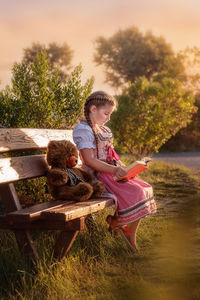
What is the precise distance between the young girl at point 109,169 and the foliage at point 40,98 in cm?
117

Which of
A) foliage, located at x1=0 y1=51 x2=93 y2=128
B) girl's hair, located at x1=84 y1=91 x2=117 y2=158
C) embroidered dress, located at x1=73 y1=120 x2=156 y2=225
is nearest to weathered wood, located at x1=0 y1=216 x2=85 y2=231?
embroidered dress, located at x1=73 y1=120 x2=156 y2=225

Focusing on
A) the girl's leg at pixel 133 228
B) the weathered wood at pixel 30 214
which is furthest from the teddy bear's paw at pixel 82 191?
the girl's leg at pixel 133 228

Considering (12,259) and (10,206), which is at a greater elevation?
(10,206)

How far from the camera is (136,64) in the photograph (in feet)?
116

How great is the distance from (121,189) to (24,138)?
3.37ft

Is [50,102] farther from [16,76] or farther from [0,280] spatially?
[0,280]

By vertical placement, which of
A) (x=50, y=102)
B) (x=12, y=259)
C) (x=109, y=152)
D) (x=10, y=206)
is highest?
(x=50, y=102)

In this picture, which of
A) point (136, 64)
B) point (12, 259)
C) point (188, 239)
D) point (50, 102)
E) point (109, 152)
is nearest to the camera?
point (12, 259)

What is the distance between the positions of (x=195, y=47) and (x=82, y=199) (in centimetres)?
1813

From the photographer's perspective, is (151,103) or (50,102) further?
(151,103)

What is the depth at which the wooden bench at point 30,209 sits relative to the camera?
2758mm

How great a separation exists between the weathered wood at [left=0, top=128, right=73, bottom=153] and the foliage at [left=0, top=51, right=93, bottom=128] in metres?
0.68

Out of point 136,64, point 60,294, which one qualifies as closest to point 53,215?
point 60,294

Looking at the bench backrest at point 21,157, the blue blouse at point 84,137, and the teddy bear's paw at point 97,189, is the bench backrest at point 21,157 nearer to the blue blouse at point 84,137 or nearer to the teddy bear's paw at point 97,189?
the blue blouse at point 84,137
